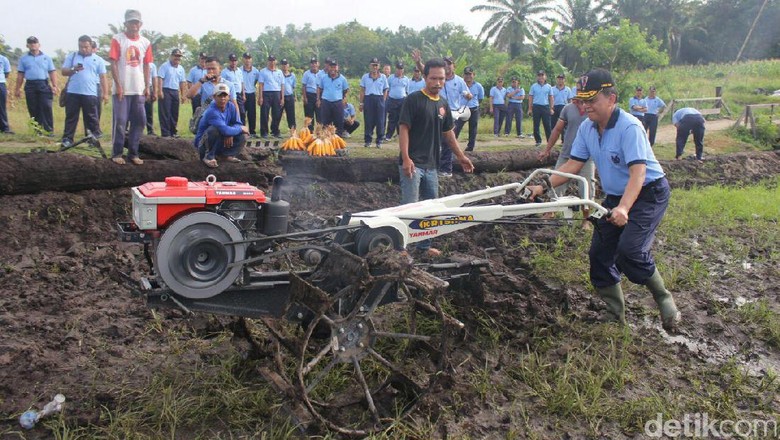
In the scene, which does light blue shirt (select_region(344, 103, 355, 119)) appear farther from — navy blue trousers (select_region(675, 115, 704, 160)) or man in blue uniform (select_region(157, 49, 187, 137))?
navy blue trousers (select_region(675, 115, 704, 160))

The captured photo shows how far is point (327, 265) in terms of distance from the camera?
3869 mm

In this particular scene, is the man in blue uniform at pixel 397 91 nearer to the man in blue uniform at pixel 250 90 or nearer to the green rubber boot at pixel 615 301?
the man in blue uniform at pixel 250 90

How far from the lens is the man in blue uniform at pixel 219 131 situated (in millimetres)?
8086

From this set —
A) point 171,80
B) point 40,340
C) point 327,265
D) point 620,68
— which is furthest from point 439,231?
point 620,68

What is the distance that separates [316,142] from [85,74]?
348 centimetres

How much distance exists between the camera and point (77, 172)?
7.49m

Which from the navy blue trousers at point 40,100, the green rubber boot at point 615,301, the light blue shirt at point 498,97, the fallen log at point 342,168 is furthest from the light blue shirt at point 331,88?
the green rubber boot at point 615,301

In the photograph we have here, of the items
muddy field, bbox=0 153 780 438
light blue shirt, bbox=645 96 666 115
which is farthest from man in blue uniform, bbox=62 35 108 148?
light blue shirt, bbox=645 96 666 115

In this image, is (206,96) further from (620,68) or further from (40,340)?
(620,68)

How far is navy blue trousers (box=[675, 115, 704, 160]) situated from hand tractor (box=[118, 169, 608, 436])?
11452 mm

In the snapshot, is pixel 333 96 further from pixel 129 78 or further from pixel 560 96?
pixel 560 96

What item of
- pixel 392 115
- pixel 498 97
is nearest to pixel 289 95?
pixel 392 115

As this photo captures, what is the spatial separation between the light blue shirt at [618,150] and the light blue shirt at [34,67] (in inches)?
388

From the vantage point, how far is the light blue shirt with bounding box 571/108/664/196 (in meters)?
4.59
